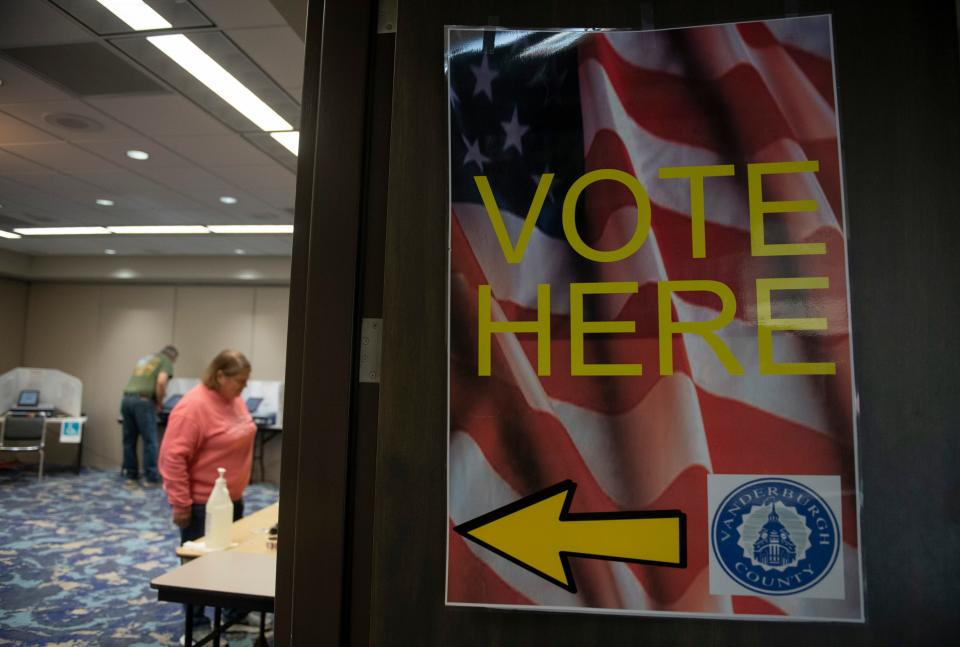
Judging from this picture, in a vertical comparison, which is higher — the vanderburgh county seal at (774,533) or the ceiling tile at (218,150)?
the ceiling tile at (218,150)

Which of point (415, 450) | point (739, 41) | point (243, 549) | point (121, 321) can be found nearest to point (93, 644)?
point (243, 549)

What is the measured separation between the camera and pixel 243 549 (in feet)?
8.54

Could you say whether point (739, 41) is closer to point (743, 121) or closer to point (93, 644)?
point (743, 121)

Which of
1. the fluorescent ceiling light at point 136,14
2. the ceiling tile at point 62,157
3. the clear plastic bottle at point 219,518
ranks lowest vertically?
the clear plastic bottle at point 219,518

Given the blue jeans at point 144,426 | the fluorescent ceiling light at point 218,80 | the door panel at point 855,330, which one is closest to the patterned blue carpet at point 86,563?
the blue jeans at point 144,426

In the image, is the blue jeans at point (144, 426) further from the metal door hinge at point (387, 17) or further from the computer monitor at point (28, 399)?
the metal door hinge at point (387, 17)

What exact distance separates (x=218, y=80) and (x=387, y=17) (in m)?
2.48

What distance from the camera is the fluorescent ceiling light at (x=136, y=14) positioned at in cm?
262

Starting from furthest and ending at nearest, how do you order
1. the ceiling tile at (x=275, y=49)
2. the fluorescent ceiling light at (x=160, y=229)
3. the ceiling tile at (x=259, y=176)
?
the fluorescent ceiling light at (x=160, y=229) < the ceiling tile at (x=259, y=176) < the ceiling tile at (x=275, y=49)

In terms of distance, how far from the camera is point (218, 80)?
3309 millimetres

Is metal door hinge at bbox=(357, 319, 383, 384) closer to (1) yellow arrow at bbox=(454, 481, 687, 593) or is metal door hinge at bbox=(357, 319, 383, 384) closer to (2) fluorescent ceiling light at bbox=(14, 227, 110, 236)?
(1) yellow arrow at bbox=(454, 481, 687, 593)

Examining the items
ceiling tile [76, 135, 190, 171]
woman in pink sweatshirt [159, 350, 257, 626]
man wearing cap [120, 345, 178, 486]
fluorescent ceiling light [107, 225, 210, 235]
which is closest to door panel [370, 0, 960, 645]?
woman in pink sweatshirt [159, 350, 257, 626]

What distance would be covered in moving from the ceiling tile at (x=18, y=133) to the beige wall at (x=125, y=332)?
14.6ft

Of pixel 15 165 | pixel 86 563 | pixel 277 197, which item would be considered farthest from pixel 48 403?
pixel 277 197
